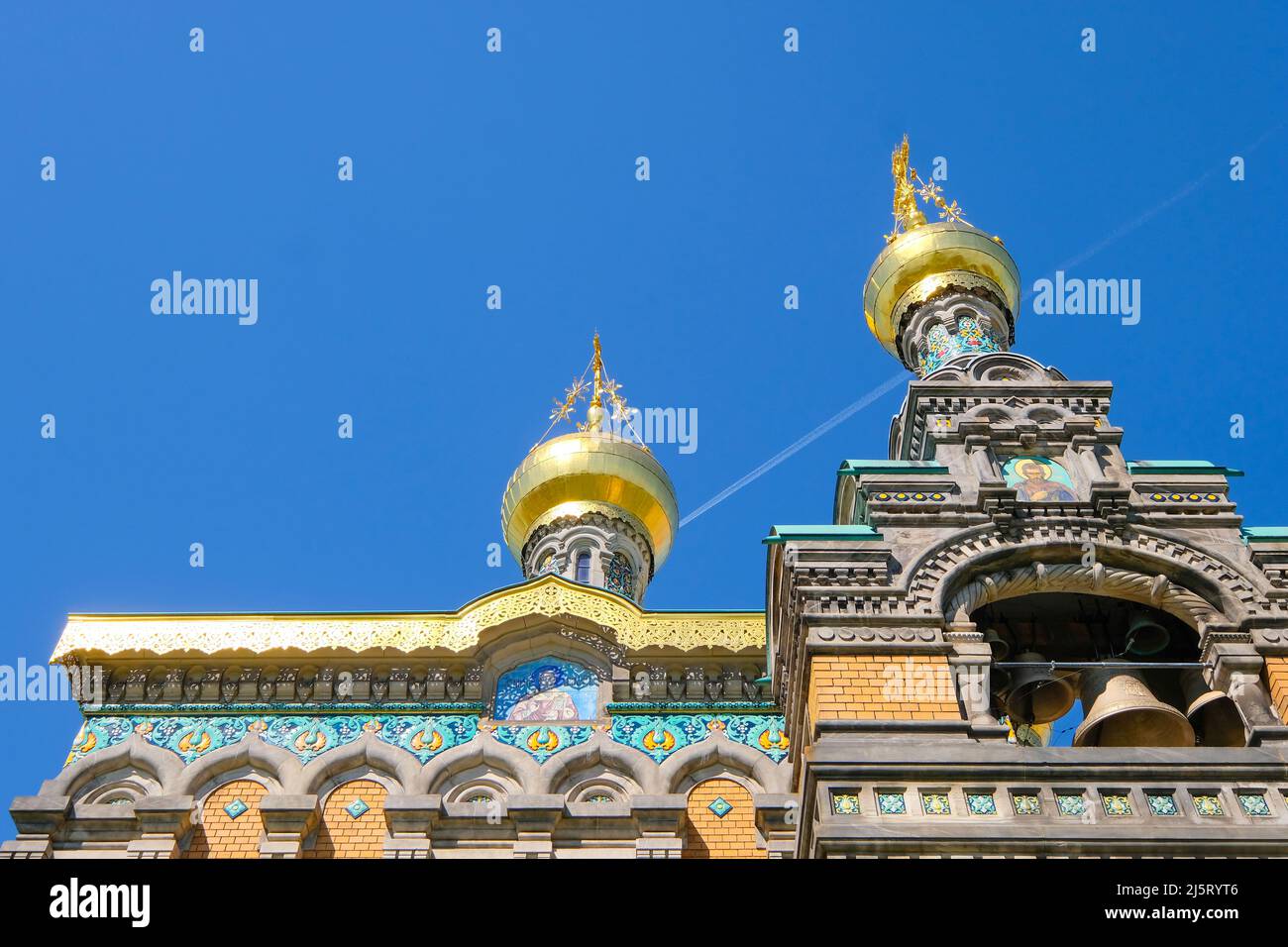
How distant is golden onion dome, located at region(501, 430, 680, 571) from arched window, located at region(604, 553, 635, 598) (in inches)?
21.0

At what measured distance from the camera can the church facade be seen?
7242mm

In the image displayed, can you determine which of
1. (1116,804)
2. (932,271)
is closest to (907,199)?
(932,271)

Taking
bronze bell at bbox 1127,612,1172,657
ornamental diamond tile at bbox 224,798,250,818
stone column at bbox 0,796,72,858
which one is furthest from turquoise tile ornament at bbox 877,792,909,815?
stone column at bbox 0,796,72,858

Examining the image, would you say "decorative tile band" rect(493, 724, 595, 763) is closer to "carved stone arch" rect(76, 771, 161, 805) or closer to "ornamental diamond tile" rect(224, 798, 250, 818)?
"ornamental diamond tile" rect(224, 798, 250, 818)

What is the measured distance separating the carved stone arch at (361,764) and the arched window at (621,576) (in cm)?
507

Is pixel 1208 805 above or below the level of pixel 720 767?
below

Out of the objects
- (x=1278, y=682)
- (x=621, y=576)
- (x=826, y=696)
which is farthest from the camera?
(x=621, y=576)

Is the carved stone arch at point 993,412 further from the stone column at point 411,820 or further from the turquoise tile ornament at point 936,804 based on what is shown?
the stone column at point 411,820

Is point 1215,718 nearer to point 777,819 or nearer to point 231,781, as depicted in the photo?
point 777,819

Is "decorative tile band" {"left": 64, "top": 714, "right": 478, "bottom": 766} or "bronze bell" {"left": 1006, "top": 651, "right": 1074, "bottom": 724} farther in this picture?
"decorative tile band" {"left": 64, "top": 714, "right": 478, "bottom": 766}

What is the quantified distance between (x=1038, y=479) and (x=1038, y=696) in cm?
133

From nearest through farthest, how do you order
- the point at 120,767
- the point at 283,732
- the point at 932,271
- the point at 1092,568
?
the point at 1092,568 < the point at 120,767 < the point at 283,732 < the point at 932,271

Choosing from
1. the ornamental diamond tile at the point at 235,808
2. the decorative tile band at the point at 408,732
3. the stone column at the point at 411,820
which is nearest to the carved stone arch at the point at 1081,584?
the decorative tile band at the point at 408,732

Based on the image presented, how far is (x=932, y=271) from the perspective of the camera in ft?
50.0
